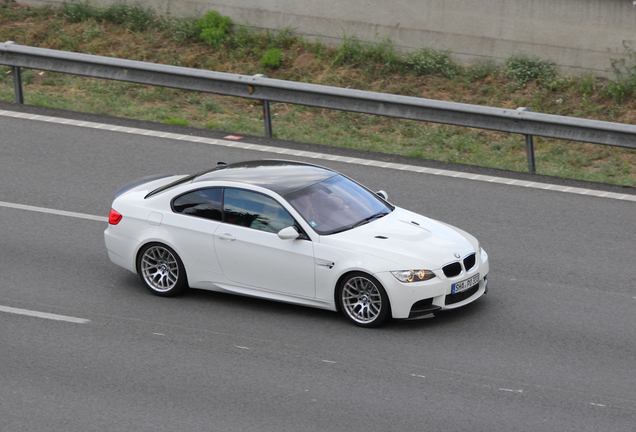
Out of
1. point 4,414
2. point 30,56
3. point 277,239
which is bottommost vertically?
point 4,414

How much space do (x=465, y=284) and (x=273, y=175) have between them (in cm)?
230

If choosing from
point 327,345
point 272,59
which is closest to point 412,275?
point 327,345

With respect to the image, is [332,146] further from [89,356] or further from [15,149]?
[89,356]

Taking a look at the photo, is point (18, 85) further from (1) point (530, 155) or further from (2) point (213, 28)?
(1) point (530, 155)

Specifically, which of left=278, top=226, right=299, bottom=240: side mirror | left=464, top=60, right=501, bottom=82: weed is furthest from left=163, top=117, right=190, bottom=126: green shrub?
left=278, top=226, right=299, bottom=240: side mirror

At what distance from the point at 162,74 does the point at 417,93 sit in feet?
16.2

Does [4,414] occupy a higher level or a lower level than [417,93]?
lower

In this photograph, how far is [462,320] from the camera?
953cm

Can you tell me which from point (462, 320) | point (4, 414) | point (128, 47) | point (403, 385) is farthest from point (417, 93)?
point (4, 414)

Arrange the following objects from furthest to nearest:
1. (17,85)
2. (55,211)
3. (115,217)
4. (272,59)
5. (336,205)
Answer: (272,59) < (17,85) < (55,211) < (115,217) < (336,205)

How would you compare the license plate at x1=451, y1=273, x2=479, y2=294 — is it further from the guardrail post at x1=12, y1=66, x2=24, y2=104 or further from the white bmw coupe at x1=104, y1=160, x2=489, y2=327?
the guardrail post at x1=12, y1=66, x2=24, y2=104

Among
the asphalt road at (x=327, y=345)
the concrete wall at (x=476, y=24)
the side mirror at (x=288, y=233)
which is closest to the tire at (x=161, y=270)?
the asphalt road at (x=327, y=345)

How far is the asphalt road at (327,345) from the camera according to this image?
7730 millimetres

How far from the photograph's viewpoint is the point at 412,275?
903 centimetres
